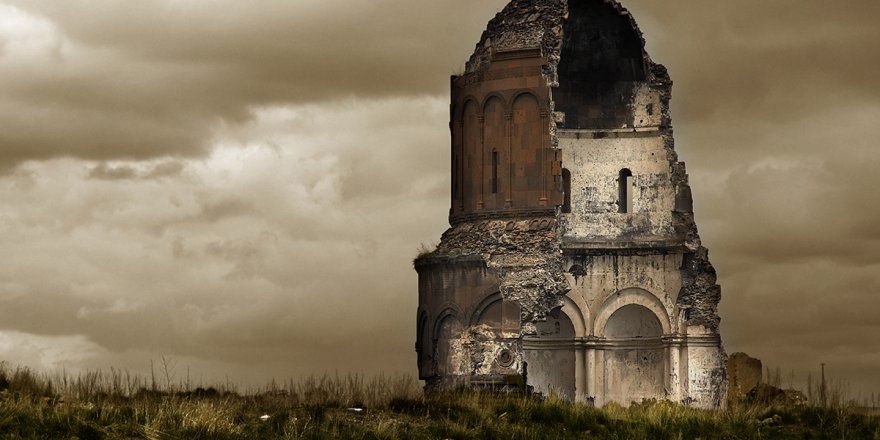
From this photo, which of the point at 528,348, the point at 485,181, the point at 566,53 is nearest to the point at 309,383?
the point at 485,181

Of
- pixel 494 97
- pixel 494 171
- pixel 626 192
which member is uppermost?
pixel 494 97

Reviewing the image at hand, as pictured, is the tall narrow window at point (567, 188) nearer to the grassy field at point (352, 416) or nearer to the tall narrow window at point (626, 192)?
the tall narrow window at point (626, 192)

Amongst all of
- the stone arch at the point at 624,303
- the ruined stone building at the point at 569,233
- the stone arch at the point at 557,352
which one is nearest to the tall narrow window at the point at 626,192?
the ruined stone building at the point at 569,233

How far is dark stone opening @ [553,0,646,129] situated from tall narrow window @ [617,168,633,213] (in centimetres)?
125

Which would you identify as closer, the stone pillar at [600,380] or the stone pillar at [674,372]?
the stone pillar at [674,372]

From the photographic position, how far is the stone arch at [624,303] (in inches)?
1507

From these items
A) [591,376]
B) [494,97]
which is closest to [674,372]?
[591,376]

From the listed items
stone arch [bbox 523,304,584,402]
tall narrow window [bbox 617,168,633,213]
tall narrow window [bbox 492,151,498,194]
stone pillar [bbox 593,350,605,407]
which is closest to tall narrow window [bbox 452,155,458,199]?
tall narrow window [bbox 492,151,498,194]

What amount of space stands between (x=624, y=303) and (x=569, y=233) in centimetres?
234

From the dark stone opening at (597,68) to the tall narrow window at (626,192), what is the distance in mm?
1248

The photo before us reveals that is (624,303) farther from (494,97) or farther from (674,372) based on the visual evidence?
(494,97)

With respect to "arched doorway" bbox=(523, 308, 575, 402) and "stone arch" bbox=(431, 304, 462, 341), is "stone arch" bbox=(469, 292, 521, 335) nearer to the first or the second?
"stone arch" bbox=(431, 304, 462, 341)

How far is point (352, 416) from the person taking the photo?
1006 inches

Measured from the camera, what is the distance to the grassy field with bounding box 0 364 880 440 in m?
23.0
